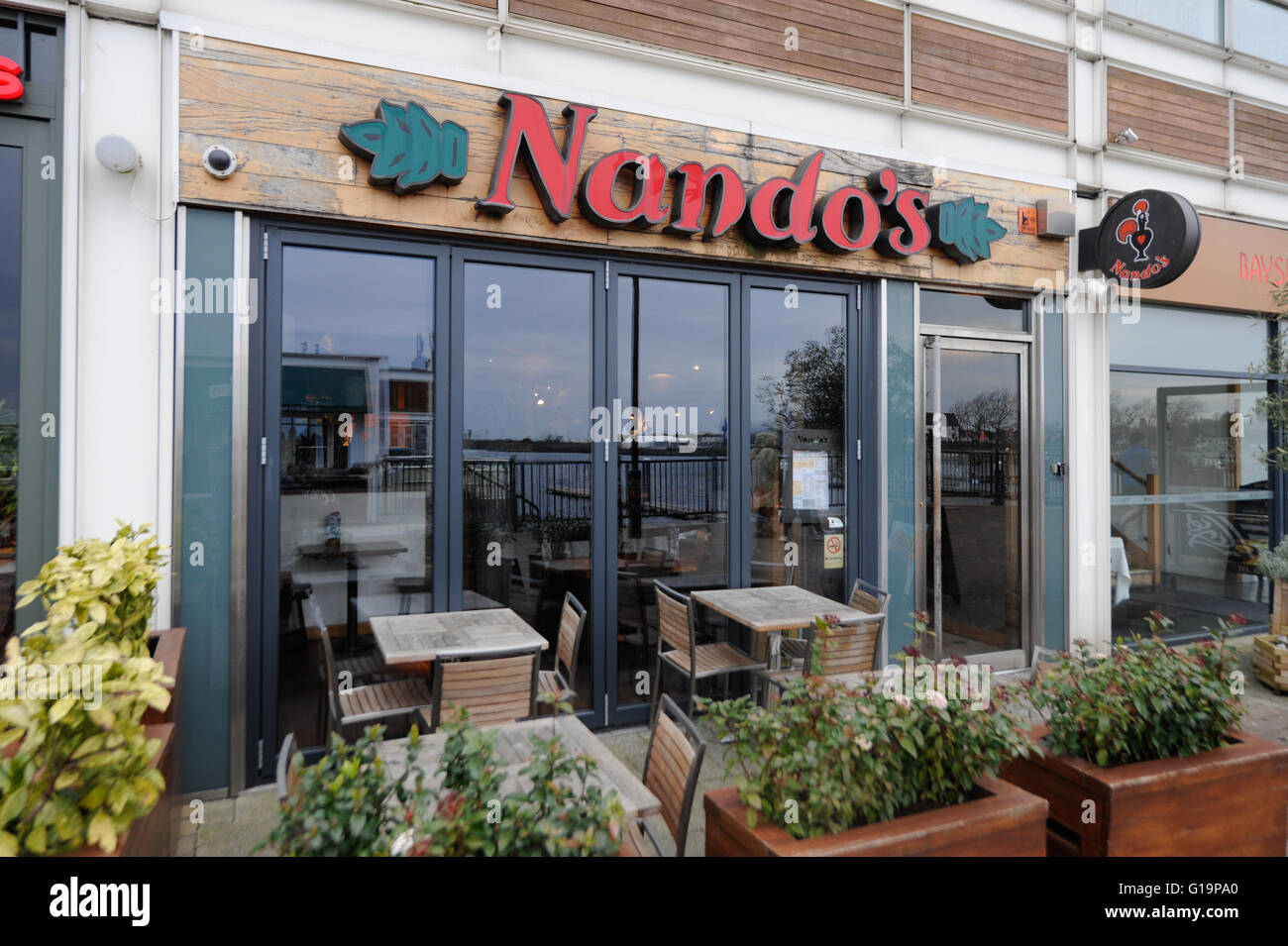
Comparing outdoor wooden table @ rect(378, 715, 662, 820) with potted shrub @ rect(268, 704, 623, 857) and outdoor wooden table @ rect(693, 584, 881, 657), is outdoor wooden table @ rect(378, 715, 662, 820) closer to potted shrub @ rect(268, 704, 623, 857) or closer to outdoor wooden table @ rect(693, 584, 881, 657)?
potted shrub @ rect(268, 704, 623, 857)

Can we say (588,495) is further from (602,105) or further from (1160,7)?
(1160,7)

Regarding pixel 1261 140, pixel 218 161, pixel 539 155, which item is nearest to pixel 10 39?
pixel 218 161

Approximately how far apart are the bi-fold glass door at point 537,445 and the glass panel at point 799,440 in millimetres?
16

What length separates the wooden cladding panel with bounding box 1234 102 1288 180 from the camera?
21.4 ft

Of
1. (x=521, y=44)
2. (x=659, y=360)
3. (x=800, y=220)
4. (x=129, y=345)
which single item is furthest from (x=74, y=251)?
(x=800, y=220)

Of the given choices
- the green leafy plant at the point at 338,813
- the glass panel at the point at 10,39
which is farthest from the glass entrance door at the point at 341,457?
the green leafy plant at the point at 338,813

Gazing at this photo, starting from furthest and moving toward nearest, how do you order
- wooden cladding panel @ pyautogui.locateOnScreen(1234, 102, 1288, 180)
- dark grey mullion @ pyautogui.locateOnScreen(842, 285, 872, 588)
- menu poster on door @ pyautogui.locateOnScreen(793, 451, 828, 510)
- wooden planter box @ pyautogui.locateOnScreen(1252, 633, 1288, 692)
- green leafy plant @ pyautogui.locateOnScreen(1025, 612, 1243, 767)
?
wooden cladding panel @ pyautogui.locateOnScreen(1234, 102, 1288, 180) < wooden planter box @ pyautogui.locateOnScreen(1252, 633, 1288, 692) < dark grey mullion @ pyautogui.locateOnScreen(842, 285, 872, 588) < menu poster on door @ pyautogui.locateOnScreen(793, 451, 828, 510) < green leafy plant @ pyautogui.locateOnScreen(1025, 612, 1243, 767)

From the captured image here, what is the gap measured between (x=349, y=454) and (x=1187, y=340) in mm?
6869

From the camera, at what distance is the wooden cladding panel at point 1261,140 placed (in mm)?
6523

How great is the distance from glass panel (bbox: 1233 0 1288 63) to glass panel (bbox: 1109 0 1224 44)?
25 cm

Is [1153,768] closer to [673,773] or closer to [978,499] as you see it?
[673,773]

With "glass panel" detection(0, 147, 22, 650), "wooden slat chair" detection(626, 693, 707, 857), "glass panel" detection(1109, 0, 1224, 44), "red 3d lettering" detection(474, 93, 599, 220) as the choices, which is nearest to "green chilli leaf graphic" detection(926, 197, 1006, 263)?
"glass panel" detection(1109, 0, 1224, 44)

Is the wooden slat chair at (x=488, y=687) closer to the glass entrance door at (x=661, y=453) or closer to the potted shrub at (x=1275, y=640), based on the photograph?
the glass entrance door at (x=661, y=453)
